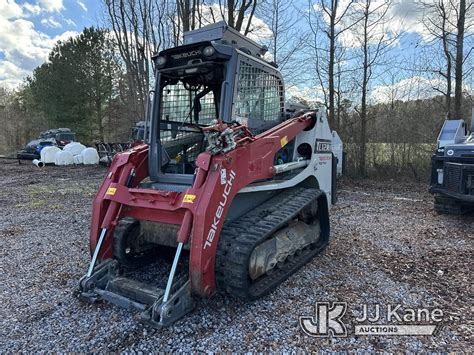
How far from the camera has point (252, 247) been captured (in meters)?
2.96

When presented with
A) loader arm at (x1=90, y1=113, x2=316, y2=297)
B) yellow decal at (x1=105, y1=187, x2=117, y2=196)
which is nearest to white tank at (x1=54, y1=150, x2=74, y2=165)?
loader arm at (x1=90, y1=113, x2=316, y2=297)

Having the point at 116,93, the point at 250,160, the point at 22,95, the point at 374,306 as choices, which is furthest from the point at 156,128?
the point at 22,95

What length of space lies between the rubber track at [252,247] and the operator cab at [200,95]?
2.69 feet

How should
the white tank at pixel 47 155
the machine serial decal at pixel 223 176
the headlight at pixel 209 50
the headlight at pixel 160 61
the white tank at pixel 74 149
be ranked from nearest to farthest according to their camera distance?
the machine serial decal at pixel 223 176 → the headlight at pixel 209 50 → the headlight at pixel 160 61 → the white tank at pixel 47 155 → the white tank at pixel 74 149

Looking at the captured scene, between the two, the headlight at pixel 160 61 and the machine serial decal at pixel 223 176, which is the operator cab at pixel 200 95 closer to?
the headlight at pixel 160 61

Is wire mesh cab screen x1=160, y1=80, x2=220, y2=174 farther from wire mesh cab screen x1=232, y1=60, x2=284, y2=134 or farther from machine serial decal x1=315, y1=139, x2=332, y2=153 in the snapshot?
machine serial decal x1=315, y1=139, x2=332, y2=153

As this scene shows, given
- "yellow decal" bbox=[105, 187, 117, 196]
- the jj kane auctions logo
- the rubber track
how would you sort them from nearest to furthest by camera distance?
1. the jj kane auctions logo
2. the rubber track
3. "yellow decal" bbox=[105, 187, 117, 196]

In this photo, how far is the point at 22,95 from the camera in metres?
38.2

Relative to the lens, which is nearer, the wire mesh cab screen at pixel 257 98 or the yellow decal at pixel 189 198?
the yellow decal at pixel 189 198

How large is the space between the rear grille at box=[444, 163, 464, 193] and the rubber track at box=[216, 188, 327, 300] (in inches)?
131

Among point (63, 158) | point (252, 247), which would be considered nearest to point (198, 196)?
point (252, 247)

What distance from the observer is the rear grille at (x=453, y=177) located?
5.88 meters

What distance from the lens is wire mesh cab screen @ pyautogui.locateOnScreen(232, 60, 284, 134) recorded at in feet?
12.5

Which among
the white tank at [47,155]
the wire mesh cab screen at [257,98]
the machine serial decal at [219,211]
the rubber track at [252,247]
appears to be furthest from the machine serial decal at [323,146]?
the white tank at [47,155]
